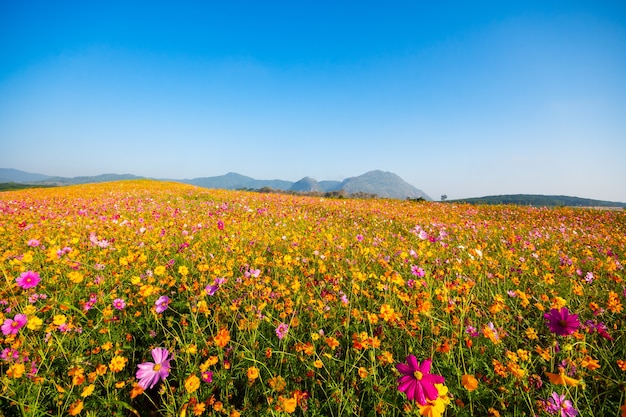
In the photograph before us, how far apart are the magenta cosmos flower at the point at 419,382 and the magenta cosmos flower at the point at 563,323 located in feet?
2.66

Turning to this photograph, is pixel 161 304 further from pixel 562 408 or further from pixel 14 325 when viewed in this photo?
pixel 562 408

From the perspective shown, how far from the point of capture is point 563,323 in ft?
5.03

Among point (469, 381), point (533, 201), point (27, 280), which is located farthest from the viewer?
point (533, 201)

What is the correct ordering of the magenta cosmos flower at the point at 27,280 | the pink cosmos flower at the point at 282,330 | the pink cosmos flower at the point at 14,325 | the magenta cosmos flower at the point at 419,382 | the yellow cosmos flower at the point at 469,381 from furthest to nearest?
the magenta cosmos flower at the point at 27,280 → the pink cosmos flower at the point at 282,330 → the pink cosmos flower at the point at 14,325 → the yellow cosmos flower at the point at 469,381 → the magenta cosmos flower at the point at 419,382

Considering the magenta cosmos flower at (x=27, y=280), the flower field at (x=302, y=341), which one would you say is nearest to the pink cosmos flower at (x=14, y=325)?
the flower field at (x=302, y=341)

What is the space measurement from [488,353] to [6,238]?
300 inches

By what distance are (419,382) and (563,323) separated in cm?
98

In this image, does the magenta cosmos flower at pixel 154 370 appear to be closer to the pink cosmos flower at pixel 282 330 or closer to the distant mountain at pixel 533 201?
the pink cosmos flower at pixel 282 330

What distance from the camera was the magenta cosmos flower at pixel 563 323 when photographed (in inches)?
57.2

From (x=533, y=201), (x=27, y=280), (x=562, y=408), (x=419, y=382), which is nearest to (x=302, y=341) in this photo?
(x=419, y=382)

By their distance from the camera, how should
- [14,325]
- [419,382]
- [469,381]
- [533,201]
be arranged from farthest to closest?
[533,201]
[14,325]
[469,381]
[419,382]

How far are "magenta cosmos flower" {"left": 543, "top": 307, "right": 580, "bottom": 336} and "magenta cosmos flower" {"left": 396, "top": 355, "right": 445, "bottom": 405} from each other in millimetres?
811

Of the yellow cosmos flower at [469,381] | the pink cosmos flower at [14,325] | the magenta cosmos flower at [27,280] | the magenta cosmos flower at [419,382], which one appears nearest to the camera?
the magenta cosmos flower at [419,382]

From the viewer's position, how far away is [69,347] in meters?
2.29
